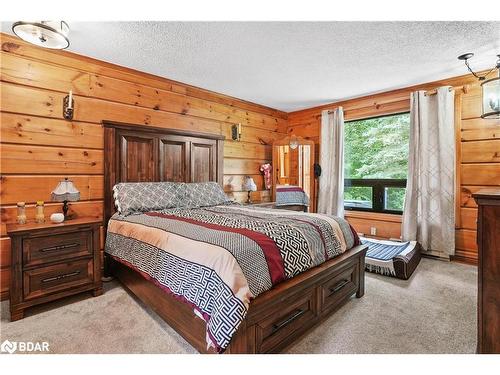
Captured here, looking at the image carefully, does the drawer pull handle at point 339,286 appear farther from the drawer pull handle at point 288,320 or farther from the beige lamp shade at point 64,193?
the beige lamp shade at point 64,193

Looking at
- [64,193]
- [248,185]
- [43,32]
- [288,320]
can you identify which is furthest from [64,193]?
[248,185]

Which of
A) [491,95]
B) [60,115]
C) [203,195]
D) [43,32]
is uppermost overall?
[43,32]

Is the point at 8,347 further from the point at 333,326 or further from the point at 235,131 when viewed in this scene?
the point at 235,131

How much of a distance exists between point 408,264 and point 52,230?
133 inches

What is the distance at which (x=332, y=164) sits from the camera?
14.3 ft

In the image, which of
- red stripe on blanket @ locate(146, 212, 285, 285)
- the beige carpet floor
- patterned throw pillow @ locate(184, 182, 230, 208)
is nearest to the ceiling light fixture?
patterned throw pillow @ locate(184, 182, 230, 208)

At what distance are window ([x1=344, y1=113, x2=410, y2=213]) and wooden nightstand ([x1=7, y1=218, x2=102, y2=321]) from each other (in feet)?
12.4

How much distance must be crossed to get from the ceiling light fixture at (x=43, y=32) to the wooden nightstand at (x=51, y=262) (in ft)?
4.96

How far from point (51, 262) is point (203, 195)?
1.58 m

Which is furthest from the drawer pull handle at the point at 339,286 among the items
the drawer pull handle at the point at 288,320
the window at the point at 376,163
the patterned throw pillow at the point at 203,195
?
the window at the point at 376,163

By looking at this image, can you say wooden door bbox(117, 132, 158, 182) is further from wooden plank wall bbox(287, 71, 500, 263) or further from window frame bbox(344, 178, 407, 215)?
wooden plank wall bbox(287, 71, 500, 263)

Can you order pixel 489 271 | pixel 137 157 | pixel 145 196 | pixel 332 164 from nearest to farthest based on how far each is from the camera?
pixel 489 271 < pixel 145 196 < pixel 137 157 < pixel 332 164

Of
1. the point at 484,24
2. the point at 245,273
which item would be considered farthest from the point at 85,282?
the point at 484,24

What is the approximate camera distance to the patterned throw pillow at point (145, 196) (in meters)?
2.56
